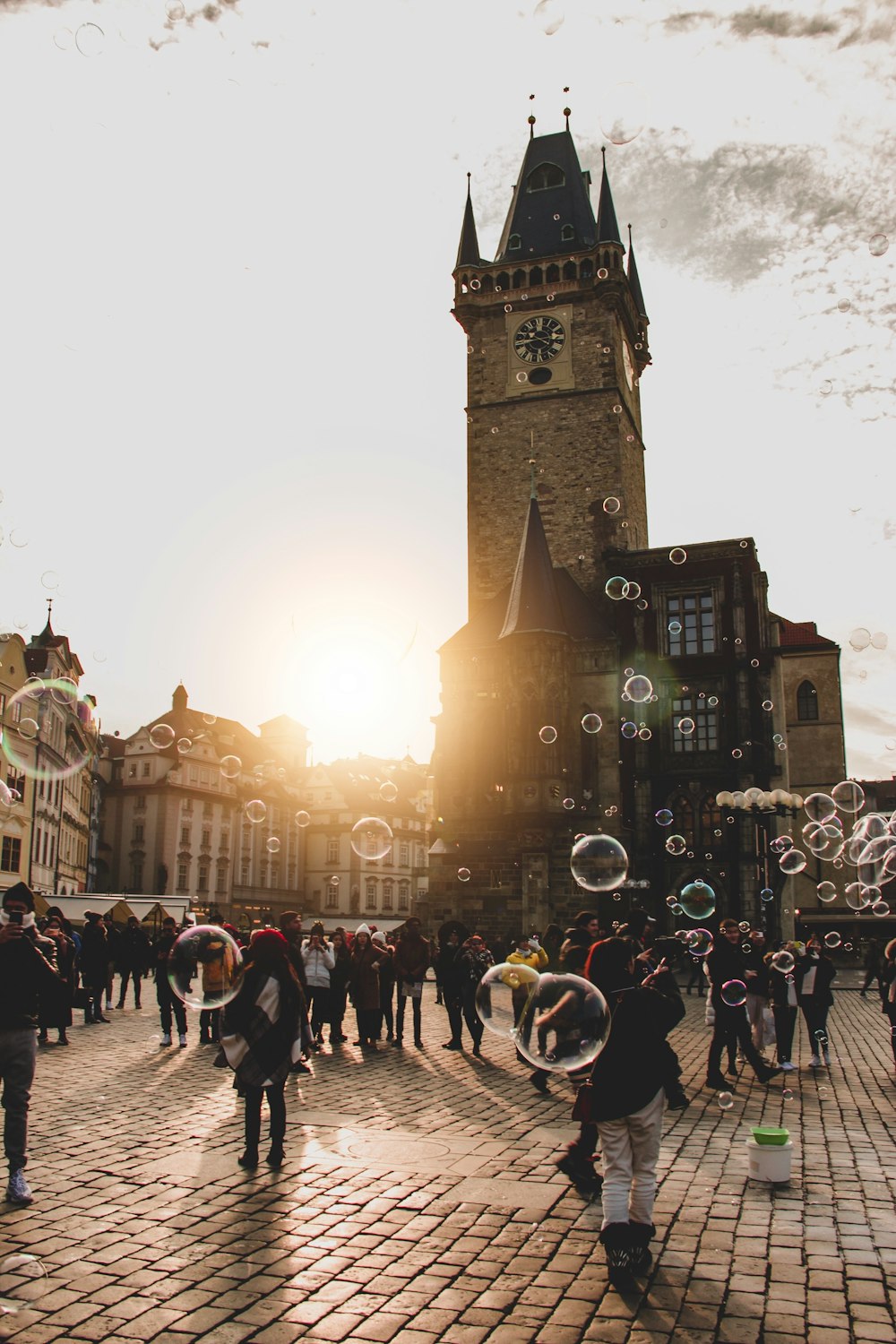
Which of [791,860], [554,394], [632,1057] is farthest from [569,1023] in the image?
[554,394]

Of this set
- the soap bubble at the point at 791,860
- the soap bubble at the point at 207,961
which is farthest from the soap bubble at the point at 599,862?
the soap bubble at the point at 791,860

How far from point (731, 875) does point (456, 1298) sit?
115 feet

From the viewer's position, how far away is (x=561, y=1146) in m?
10.1

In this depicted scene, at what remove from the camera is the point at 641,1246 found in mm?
6605

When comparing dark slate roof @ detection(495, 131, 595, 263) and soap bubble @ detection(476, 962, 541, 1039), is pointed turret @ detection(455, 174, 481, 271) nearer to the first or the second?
dark slate roof @ detection(495, 131, 595, 263)

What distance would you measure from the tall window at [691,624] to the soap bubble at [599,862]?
1103 inches

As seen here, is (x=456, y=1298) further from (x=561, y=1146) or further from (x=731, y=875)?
(x=731, y=875)

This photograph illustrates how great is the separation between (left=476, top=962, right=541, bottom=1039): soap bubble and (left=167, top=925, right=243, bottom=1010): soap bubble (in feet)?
7.15

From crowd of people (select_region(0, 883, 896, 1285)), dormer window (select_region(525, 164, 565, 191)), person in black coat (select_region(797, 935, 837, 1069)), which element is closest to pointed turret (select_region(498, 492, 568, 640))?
dormer window (select_region(525, 164, 565, 191))

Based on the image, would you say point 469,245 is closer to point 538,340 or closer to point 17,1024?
point 538,340

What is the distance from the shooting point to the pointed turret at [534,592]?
42.3 m

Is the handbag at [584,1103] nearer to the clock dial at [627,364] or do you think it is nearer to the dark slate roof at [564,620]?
the dark slate roof at [564,620]

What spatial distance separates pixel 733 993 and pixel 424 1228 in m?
7.38

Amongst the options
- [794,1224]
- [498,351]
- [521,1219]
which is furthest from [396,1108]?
[498,351]
